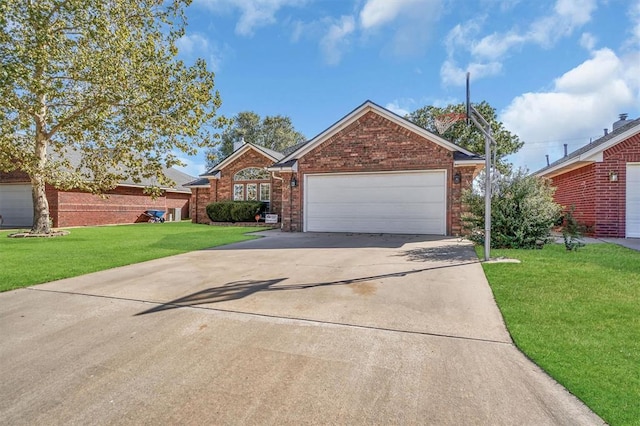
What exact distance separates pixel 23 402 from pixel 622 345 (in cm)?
478

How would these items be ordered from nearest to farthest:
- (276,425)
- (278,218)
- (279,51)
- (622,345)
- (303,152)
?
(276,425) → (622,345) → (303,152) → (279,51) → (278,218)

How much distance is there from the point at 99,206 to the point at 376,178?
16.7 metres

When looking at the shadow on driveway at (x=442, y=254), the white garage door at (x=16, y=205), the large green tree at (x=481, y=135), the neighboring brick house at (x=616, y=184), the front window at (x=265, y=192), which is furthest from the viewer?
the large green tree at (x=481, y=135)

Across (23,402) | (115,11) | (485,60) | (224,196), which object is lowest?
(23,402)

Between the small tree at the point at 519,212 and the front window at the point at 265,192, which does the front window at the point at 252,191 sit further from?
the small tree at the point at 519,212

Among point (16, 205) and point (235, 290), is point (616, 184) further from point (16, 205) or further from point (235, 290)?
point (16, 205)

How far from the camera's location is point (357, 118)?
13.7 m

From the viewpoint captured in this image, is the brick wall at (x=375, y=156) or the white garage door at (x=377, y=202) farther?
the white garage door at (x=377, y=202)

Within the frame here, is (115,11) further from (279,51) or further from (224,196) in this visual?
(224,196)

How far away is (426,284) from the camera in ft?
17.8

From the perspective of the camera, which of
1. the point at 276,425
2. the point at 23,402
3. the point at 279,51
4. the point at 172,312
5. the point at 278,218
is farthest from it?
the point at 278,218

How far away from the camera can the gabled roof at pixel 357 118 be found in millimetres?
12602

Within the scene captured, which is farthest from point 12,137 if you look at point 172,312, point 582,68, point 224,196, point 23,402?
point 582,68

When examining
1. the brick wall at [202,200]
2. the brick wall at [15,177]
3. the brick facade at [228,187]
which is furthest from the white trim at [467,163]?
the brick wall at [15,177]
